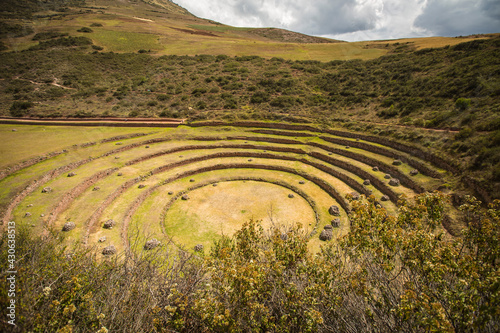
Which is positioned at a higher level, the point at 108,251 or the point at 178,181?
the point at 108,251

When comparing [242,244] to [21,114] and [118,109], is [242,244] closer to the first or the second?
[118,109]

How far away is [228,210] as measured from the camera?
63.2 feet

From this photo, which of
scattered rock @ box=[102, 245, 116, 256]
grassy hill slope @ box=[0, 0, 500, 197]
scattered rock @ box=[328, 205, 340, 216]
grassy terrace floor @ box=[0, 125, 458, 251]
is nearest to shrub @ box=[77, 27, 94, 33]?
grassy hill slope @ box=[0, 0, 500, 197]

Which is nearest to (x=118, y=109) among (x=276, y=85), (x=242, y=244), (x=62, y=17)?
(x=276, y=85)

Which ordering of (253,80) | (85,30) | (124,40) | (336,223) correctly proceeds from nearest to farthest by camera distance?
1. (336,223)
2. (253,80)
3. (85,30)
4. (124,40)

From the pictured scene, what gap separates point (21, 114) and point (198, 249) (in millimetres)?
42985

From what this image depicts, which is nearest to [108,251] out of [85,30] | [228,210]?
[228,210]

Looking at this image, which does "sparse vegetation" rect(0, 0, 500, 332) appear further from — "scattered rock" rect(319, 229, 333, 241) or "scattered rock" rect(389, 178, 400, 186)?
"scattered rock" rect(319, 229, 333, 241)

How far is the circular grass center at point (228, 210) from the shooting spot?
16484 millimetres

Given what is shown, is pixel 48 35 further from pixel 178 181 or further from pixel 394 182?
pixel 394 182

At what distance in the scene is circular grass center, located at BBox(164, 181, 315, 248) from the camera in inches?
649

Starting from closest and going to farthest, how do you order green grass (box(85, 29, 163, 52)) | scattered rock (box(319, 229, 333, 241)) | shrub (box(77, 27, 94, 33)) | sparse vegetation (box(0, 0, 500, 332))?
sparse vegetation (box(0, 0, 500, 332))
scattered rock (box(319, 229, 333, 241))
green grass (box(85, 29, 163, 52))
shrub (box(77, 27, 94, 33))

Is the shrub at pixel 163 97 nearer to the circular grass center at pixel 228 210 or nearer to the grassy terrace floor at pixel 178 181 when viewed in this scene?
the grassy terrace floor at pixel 178 181

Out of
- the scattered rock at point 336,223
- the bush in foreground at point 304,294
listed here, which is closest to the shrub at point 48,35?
the bush in foreground at point 304,294
